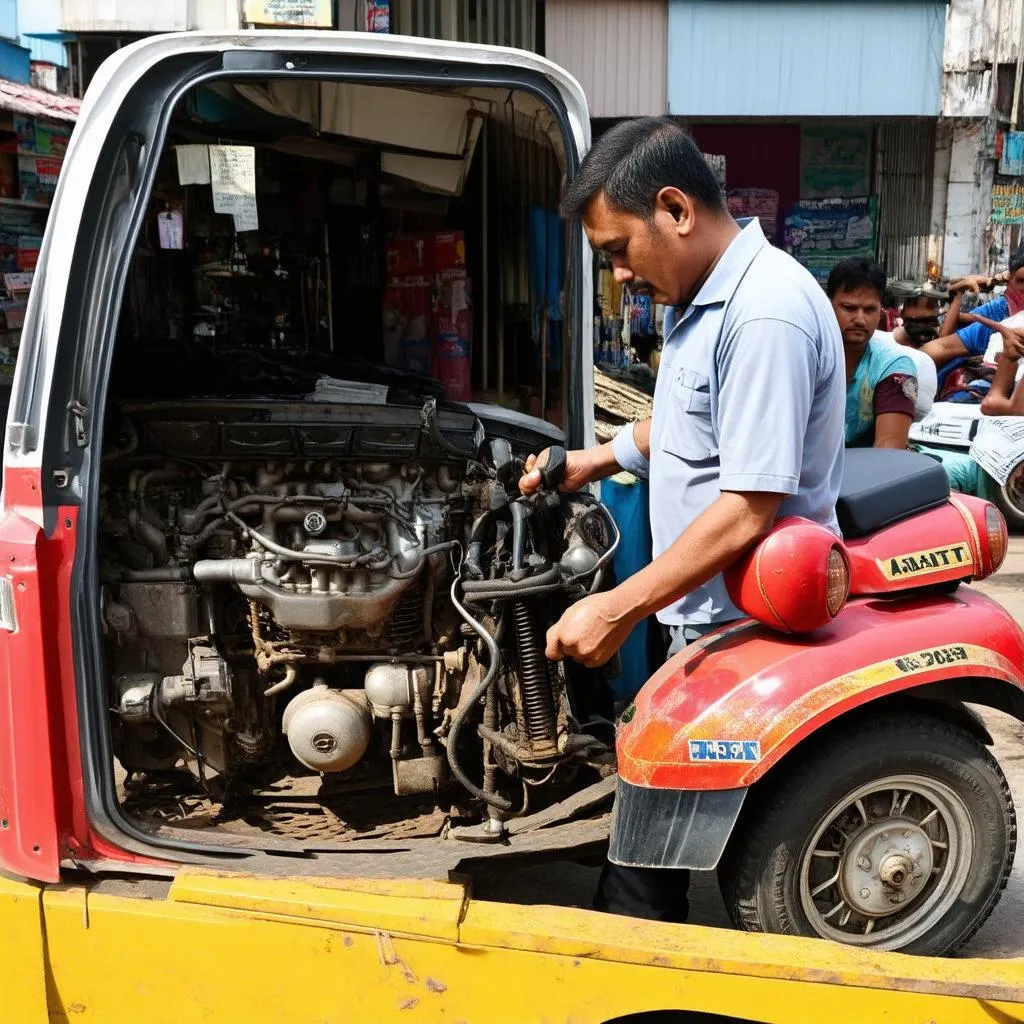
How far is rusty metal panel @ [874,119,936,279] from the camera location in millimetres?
12164

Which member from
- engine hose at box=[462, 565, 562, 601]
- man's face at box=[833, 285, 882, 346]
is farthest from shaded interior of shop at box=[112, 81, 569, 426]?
man's face at box=[833, 285, 882, 346]

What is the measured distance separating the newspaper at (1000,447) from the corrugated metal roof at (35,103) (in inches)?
268

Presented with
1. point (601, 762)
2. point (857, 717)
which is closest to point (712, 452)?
point (857, 717)

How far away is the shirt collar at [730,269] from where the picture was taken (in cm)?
224

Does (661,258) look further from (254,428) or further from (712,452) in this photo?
(254,428)

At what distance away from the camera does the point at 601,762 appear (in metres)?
2.79

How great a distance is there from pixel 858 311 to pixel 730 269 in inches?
65.3

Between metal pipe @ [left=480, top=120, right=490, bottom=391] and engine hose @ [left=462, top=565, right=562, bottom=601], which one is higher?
metal pipe @ [left=480, top=120, right=490, bottom=391]

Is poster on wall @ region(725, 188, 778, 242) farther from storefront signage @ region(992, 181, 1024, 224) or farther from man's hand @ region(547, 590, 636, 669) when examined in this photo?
man's hand @ region(547, 590, 636, 669)

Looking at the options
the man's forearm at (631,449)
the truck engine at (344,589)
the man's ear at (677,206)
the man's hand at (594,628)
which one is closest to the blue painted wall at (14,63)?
the truck engine at (344,589)

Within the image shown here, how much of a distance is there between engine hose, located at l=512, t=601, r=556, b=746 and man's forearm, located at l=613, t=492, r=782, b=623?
594mm

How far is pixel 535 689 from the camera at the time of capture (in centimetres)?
277

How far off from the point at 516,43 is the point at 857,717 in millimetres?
10430

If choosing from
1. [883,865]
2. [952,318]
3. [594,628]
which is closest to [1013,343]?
[952,318]
